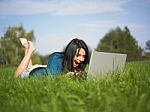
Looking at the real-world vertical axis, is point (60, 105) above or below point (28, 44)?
below

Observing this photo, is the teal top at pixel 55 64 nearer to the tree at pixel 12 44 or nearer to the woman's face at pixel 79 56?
the woman's face at pixel 79 56

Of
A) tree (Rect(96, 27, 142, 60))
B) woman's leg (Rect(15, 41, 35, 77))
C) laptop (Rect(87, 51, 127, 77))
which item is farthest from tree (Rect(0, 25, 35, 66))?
laptop (Rect(87, 51, 127, 77))

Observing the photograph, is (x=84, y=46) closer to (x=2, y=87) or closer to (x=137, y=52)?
(x=2, y=87)

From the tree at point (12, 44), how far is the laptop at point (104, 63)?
4992 centimetres

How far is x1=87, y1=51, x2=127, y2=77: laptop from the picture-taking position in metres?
5.04

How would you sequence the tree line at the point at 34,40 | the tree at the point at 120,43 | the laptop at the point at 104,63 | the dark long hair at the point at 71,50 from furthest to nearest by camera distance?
the tree at the point at 120,43
the tree line at the point at 34,40
the dark long hair at the point at 71,50
the laptop at the point at 104,63

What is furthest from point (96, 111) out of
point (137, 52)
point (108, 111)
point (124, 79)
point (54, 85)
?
point (137, 52)

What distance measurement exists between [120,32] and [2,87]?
71.2m

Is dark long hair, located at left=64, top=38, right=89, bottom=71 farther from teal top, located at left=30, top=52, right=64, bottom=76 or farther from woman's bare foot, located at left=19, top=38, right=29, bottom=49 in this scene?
woman's bare foot, located at left=19, top=38, right=29, bottom=49

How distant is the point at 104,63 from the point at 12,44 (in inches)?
2059

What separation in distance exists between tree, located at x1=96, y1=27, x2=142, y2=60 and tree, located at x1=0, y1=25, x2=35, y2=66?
21.3 meters

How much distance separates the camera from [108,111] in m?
2.47

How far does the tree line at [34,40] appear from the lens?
181 ft

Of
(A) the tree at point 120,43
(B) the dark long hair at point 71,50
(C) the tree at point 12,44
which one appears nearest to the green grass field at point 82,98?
(B) the dark long hair at point 71,50
